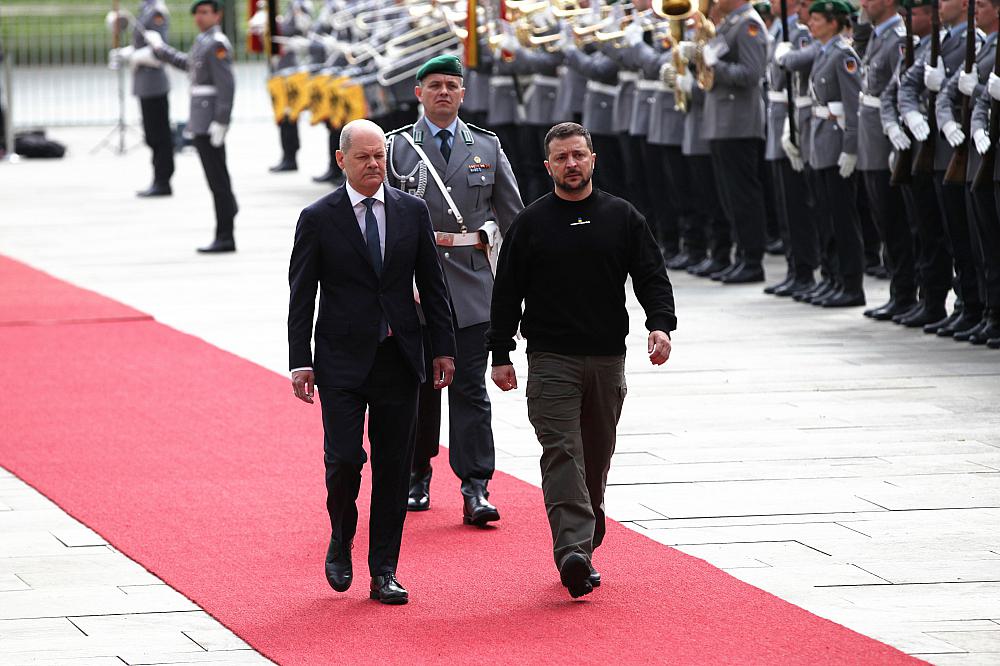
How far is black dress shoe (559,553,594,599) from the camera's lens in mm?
5707

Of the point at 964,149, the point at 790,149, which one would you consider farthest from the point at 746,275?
the point at 964,149

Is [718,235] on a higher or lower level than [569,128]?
lower

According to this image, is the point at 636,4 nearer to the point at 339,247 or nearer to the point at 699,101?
the point at 699,101

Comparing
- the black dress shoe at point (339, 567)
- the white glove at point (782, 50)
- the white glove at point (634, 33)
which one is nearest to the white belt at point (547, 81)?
the white glove at point (634, 33)

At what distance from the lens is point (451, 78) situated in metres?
6.93

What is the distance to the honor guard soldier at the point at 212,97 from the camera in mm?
15008

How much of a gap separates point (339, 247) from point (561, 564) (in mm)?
1215

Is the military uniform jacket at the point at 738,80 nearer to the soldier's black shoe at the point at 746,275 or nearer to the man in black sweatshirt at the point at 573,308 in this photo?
the soldier's black shoe at the point at 746,275

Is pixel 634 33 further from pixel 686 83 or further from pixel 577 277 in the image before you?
pixel 577 277

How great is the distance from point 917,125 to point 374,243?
211 inches

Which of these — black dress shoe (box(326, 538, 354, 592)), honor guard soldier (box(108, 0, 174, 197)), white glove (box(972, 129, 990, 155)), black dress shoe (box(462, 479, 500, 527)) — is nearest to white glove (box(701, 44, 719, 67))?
white glove (box(972, 129, 990, 155))

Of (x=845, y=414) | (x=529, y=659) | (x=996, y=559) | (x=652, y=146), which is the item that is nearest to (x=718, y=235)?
(x=652, y=146)

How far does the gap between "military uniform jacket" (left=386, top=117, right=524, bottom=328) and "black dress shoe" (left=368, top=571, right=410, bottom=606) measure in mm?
1339

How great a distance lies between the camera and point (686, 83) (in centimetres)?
1307
